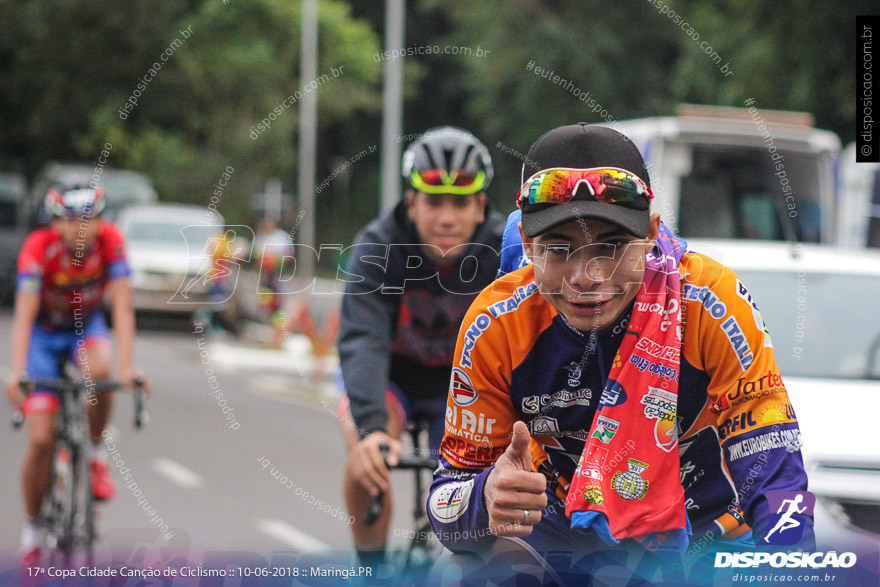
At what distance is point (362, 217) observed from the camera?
A: 37.5 meters

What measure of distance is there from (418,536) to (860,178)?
45.3ft

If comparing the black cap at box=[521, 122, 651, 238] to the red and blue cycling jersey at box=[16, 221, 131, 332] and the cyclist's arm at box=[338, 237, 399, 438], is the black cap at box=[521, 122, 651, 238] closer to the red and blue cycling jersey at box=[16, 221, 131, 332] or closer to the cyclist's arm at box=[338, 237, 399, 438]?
the cyclist's arm at box=[338, 237, 399, 438]

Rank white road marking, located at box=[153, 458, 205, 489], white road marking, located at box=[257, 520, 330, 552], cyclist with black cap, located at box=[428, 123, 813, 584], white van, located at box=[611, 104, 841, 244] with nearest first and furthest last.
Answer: cyclist with black cap, located at box=[428, 123, 813, 584] < white road marking, located at box=[257, 520, 330, 552] < white road marking, located at box=[153, 458, 205, 489] < white van, located at box=[611, 104, 841, 244]

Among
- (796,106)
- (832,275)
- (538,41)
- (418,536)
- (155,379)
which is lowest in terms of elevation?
(155,379)

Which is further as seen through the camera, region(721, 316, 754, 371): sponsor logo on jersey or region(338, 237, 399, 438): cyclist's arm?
region(338, 237, 399, 438): cyclist's arm

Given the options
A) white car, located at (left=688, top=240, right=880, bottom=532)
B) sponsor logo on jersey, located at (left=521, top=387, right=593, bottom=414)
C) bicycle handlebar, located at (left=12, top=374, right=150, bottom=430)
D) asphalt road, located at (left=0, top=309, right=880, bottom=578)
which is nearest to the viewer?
sponsor logo on jersey, located at (left=521, top=387, right=593, bottom=414)

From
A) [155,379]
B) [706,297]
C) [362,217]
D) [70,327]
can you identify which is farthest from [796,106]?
[362,217]

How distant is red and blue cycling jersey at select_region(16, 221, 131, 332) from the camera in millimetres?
6711

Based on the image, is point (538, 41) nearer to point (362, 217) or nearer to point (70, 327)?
point (362, 217)

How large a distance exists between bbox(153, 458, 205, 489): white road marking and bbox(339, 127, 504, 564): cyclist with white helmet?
526cm

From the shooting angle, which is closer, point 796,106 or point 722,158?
point 722,158

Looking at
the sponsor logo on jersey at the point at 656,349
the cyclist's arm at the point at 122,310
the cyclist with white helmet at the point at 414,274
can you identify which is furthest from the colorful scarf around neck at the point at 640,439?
the cyclist's arm at the point at 122,310

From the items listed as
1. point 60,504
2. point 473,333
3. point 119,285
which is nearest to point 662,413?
point 473,333

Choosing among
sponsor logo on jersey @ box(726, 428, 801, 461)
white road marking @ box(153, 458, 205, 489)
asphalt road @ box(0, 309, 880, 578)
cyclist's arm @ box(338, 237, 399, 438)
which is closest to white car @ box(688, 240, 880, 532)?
asphalt road @ box(0, 309, 880, 578)
